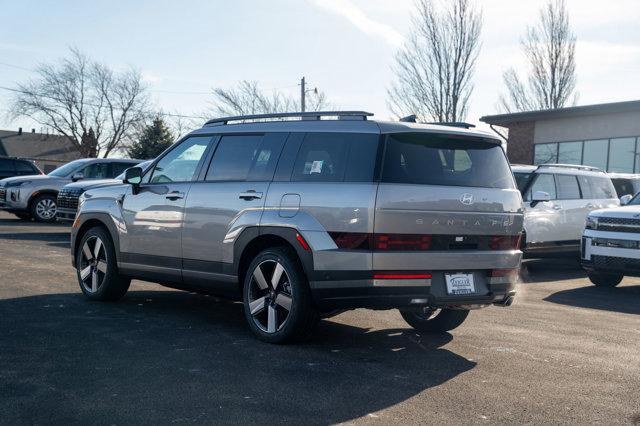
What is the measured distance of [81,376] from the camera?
17.2 feet

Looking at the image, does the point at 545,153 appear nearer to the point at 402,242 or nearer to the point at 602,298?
the point at 602,298

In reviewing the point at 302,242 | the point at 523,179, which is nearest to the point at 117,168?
the point at 523,179

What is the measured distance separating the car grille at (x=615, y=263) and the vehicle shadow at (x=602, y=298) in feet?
1.32

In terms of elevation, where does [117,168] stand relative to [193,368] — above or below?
above

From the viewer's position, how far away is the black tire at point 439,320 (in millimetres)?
7238

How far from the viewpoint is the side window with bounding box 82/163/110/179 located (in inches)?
797

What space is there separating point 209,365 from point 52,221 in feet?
55.8

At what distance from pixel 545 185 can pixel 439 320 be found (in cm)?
714

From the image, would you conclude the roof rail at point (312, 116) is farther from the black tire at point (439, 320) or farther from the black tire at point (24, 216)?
the black tire at point (24, 216)

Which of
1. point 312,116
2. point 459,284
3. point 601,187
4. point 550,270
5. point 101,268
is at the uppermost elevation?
point 312,116

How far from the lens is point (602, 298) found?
1059 centimetres

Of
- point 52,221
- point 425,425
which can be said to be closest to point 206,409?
point 425,425

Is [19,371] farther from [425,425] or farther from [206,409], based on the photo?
[425,425]

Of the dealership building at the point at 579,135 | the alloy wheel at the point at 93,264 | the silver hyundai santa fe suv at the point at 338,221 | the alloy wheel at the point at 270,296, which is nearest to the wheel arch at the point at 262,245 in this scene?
the silver hyundai santa fe suv at the point at 338,221
